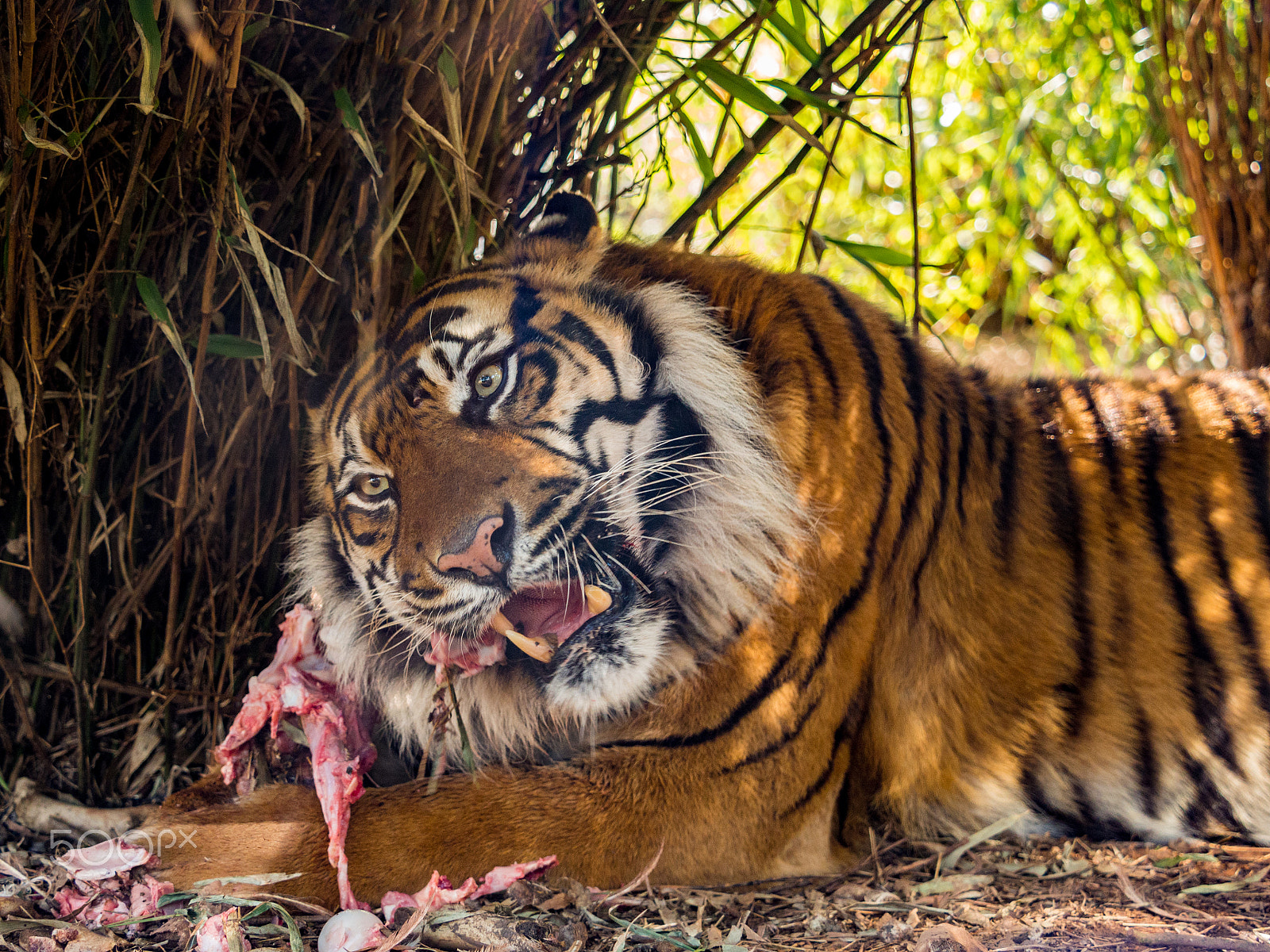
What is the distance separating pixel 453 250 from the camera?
1.69m

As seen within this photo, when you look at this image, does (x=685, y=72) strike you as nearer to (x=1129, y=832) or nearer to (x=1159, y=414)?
(x=1159, y=414)

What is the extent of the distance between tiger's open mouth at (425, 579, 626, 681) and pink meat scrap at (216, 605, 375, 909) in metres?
0.18

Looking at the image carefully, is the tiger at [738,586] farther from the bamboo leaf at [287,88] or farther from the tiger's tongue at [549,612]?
the bamboo leaf at [287,88]

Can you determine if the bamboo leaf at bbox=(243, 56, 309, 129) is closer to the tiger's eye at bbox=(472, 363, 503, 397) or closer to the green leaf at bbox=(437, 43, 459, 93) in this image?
the green leaf at bbox=(437, 43, 459, 93)

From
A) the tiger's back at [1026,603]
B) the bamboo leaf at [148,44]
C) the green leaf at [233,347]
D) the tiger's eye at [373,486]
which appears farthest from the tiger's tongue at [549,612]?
the bamboo leaf at [148,44]

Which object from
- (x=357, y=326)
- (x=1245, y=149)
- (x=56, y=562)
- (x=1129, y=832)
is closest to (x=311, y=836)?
(x=56, y=562)

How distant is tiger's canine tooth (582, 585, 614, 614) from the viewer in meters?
1.38

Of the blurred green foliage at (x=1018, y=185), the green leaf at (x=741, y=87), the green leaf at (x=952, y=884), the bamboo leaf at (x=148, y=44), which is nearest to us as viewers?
the bamboo leaf at (x=148, y=44)

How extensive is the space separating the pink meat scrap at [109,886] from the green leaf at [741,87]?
4.20 feet

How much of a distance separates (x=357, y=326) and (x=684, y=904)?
3.09 feet

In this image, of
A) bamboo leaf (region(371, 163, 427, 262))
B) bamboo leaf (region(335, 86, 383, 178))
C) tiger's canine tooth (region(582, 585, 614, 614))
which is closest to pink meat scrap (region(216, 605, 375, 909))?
tiger's canine tooth (region(582, 585, 614, 614))

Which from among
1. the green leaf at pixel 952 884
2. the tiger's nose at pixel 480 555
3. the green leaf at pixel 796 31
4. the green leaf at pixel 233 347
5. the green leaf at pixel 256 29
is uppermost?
the green leaf at pixel 796 31

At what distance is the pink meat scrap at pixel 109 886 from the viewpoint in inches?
48.4

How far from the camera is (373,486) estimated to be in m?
1.43
